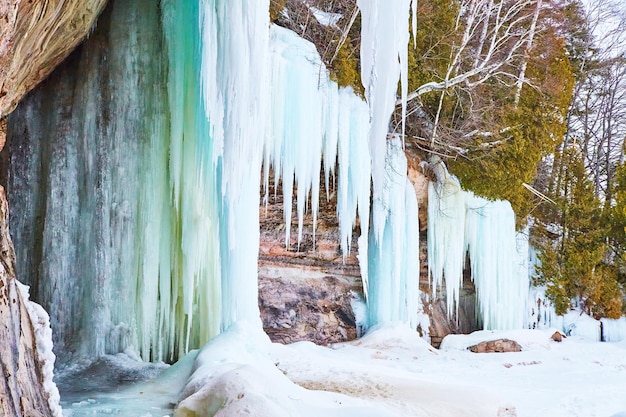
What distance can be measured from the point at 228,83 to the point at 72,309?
279cm

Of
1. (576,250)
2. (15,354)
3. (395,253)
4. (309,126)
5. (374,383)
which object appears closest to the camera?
(15,354)

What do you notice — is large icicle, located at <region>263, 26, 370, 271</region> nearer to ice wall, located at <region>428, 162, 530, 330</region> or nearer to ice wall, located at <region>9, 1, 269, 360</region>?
ice wall, located at <region>9, 1, 269, 360</region>

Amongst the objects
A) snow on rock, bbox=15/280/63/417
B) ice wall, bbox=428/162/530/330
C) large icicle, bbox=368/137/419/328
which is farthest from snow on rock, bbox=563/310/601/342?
snow on rock, bbox=15/280/63/417

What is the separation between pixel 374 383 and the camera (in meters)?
5.16

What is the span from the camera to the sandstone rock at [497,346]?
966cm

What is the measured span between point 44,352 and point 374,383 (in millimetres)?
2861

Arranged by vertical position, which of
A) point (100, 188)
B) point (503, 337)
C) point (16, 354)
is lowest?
point (503, 337)

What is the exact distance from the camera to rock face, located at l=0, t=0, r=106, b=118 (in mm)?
2906

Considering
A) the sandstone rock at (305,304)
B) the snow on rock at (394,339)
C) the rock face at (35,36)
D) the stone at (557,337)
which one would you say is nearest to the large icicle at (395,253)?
the snow on rock at (394,339)

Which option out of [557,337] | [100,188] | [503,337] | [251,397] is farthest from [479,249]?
[251,397]

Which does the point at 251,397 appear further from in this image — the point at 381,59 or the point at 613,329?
the point at 613,329

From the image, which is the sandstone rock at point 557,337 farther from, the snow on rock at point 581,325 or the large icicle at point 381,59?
the large icicle at point 381,59

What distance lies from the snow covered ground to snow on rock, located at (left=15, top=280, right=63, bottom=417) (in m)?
0.67

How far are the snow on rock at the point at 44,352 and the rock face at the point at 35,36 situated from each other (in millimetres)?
1145
